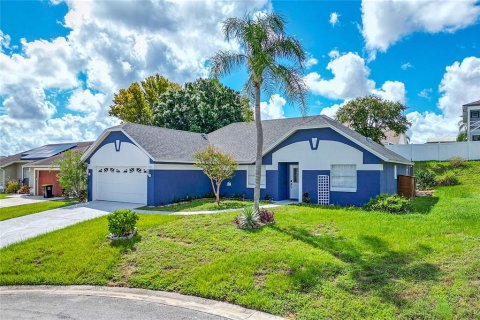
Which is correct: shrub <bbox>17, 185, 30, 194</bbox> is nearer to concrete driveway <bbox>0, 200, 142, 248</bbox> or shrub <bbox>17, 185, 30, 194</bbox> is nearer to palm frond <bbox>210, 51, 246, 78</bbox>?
concrete driveway <bbox>0, 200, 142, 248</bbox>

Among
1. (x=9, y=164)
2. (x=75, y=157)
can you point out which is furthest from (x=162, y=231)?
(x=9, y=164)

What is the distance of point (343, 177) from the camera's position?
62.0 feet

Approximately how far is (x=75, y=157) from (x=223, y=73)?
47.5 feet

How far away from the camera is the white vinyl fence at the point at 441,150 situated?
98.7 ft

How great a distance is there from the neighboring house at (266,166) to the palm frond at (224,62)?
6.82 m

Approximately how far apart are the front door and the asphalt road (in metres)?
14.8

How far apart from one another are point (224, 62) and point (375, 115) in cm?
2257

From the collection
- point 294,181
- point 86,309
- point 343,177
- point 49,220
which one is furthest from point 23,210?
point 343,177

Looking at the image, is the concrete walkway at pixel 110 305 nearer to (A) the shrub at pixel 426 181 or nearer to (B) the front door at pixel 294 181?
(B) the front door at pixel 294 181

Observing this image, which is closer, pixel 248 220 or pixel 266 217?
pixel 248 220

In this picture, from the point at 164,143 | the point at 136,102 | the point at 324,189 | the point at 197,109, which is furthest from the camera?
the point at 136,102

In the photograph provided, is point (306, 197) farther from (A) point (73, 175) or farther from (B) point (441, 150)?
(B) point (441, 150)

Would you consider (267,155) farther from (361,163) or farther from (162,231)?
(162,231)

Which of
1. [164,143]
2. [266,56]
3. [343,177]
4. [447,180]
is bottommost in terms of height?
[447,180]
